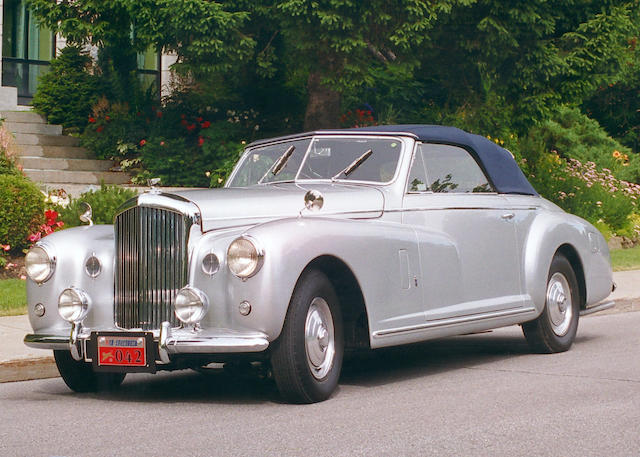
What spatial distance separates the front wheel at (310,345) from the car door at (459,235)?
3.41ft

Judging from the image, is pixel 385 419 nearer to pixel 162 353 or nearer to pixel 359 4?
pixel 162 353

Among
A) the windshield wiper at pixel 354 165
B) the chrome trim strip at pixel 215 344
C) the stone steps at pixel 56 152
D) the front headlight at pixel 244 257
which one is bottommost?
the chrome trim strip at pixel 215 344

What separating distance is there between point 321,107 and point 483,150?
Answer: 408 inches

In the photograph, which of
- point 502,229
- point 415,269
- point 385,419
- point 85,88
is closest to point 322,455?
point 385,419

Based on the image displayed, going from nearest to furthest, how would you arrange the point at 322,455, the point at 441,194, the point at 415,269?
the point at 322,455, the point at 415,269, the point at 441,194

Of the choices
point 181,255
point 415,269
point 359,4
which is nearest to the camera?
point 181,255

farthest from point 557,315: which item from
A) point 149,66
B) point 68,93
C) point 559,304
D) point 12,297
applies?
point 149,66

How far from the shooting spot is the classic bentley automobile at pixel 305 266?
663 cm

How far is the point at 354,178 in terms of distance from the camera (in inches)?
322

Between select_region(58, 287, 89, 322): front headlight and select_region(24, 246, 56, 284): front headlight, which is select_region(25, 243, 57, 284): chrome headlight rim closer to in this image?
select_region(24, 246, 56, 284): front headlight

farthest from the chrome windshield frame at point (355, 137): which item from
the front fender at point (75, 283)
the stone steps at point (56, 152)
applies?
the stone steps at point (56, 152)

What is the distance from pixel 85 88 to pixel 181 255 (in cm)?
1659

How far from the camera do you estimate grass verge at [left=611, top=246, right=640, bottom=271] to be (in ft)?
56.8

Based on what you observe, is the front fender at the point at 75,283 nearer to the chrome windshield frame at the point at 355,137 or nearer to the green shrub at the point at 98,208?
the chrome windshield frame at the point at 355,137
